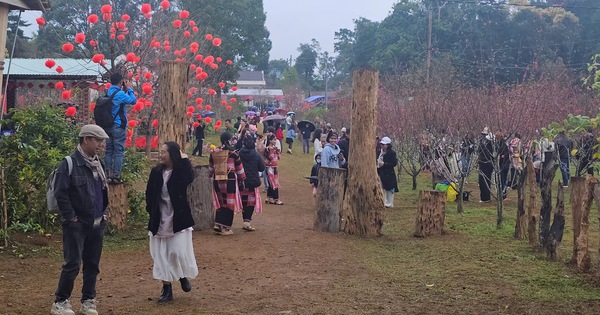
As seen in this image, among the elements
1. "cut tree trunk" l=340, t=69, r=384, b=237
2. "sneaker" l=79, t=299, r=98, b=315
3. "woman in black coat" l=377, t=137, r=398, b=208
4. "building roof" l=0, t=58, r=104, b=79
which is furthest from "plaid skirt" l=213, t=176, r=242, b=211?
"building roof" l=0, t=58, r=104, b=79

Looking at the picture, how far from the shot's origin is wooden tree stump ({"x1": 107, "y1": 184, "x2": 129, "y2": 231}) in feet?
37.7

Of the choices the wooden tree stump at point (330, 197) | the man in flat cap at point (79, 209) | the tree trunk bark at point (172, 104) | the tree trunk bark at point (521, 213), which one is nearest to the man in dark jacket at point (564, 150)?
the tree trunk bark at point (521, 213)

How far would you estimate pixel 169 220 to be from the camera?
24.2ft

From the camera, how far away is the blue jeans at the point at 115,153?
37.6 ft

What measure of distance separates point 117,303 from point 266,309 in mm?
1534

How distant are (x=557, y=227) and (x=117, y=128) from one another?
6.63m

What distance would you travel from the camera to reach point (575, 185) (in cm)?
938

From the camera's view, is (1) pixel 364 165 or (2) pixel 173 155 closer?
(2) pixel 173 155

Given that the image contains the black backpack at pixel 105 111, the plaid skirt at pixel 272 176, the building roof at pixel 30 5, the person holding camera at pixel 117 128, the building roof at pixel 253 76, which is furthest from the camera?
the building roof at pixel 253 76

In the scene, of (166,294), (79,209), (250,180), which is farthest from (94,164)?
(250,180)

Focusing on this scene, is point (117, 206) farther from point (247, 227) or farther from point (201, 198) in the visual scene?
point (247, 227)

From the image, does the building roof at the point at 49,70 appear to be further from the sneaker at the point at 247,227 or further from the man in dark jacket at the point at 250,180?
the sneaker at the point at 247,227

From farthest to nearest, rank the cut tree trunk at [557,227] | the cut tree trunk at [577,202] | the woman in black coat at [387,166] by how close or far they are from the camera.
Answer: the woman in black coat at [387,166] → the cut tree trunk at [557,227] → the cut tree trunk at [577,202]

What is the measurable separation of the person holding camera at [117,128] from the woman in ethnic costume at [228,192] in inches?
57.7
